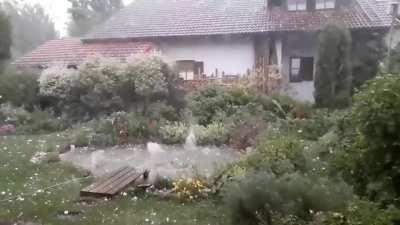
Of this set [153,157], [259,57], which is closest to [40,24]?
[259,57]

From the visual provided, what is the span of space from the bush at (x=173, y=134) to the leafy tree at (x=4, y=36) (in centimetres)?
601

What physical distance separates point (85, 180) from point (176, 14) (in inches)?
685

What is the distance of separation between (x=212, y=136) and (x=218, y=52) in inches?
426

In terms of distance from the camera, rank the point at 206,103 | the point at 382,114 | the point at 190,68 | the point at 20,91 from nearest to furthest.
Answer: the point at 382,114
the point at 206,103
the point at 20,91
the point at 190,68

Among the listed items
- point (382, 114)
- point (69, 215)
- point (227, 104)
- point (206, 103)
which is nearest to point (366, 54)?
point (227, 104)

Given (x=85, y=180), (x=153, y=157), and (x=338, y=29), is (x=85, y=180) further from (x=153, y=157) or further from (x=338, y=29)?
(x=338, y=29)

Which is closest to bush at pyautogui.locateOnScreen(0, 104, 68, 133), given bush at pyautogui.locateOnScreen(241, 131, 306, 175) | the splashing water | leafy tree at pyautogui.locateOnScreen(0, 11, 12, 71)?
leafy tree at pyautogui.locateOnScreen(0, 11, 12, 71)

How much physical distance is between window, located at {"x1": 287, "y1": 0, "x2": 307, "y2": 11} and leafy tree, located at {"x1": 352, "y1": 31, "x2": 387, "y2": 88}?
2.98 meters

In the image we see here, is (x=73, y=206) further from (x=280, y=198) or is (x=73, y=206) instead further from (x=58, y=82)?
(x=58, y=82)

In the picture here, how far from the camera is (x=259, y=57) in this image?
21469 mm

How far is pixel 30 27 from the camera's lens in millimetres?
46844

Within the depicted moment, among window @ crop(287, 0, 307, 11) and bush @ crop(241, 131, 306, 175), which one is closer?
bush @ crop(241, 131, 306, 175)

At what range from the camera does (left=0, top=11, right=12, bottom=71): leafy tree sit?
14562 millimetres

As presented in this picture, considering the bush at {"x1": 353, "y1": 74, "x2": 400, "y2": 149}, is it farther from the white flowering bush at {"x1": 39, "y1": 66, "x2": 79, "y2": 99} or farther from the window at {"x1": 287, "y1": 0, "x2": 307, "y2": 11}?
the window at {"x1": 287, "y1": 0, "x2": 307, "y2": 11}
